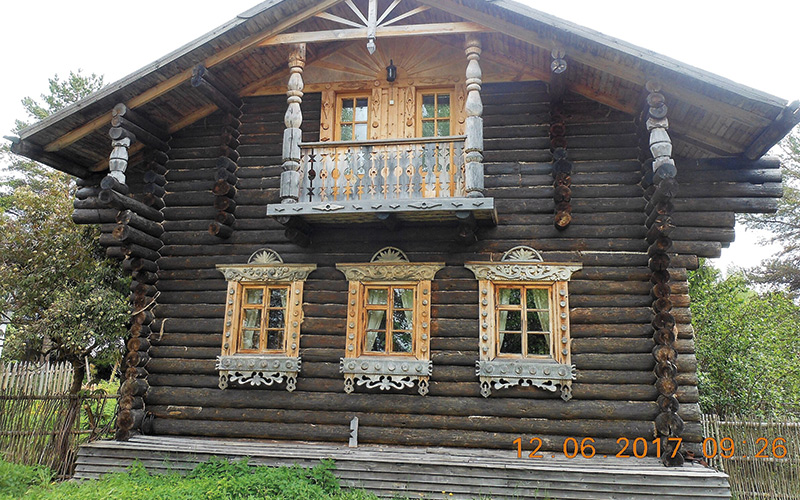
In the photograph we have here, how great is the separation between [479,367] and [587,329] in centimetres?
186

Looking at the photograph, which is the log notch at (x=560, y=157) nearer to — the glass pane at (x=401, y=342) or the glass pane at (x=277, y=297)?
the glass pane at (x=401, y=342)

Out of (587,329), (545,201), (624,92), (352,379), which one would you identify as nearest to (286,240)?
(352,379)

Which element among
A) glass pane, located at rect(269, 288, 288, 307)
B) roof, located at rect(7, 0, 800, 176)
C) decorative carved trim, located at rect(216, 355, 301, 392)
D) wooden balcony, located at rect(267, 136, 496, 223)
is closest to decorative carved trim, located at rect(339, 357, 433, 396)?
decorative carved trim, located at rect(216, 355, 301, 392)

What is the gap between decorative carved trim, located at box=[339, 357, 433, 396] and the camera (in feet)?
26.6

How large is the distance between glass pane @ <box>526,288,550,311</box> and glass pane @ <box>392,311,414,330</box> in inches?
79.7

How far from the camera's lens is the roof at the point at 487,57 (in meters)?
7.18

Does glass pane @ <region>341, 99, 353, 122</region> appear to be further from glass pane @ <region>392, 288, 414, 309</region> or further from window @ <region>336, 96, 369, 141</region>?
glass pane @ <region>392, 288, 414, 309</region>

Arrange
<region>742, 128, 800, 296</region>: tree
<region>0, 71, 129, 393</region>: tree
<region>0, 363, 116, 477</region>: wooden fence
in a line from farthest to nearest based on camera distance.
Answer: <region>742, 128, 800, 296</region>: tree → <region>0, 71, 129, 393</region>: tree → <region>0, 363, 116, 477</region>: wooden fence

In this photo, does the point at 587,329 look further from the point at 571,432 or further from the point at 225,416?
the point at 225,416

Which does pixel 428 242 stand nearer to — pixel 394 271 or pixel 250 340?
pixel 394 271

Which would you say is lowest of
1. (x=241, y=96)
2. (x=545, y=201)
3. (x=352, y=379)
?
(x=352, y=379)

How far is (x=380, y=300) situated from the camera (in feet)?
28.5
